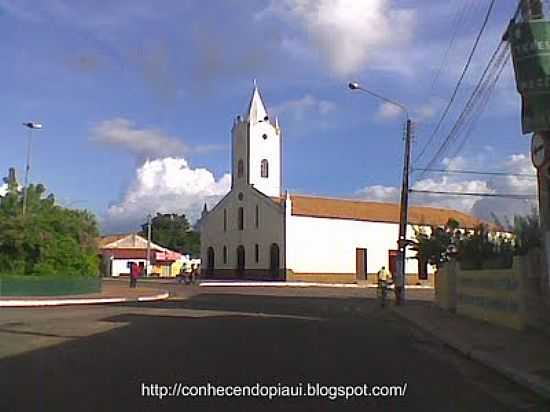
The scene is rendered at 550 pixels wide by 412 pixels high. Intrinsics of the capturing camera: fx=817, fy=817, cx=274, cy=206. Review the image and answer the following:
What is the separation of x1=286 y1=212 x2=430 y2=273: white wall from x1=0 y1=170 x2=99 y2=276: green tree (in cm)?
3027

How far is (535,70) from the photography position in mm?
12367

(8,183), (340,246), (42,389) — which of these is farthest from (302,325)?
(340,246)

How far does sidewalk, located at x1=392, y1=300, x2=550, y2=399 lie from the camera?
1201 centimetres

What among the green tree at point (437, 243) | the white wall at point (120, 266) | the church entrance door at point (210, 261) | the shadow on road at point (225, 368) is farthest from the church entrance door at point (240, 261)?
the shadow on road at point (225, 368)

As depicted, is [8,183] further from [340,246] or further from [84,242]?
[340,246]

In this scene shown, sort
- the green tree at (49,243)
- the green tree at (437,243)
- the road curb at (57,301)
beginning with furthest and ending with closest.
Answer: the green tree at (49,243) → the green tree at (437,243) → the road curb at (57,301)

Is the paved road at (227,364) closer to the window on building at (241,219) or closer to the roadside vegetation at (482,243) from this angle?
the roadside vegetation at (482,243)

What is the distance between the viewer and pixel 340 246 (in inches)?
2872

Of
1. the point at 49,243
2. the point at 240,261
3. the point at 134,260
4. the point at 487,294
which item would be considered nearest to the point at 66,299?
the point at 49,243

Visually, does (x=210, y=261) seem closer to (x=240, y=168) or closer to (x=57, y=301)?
(x=240, y=168)

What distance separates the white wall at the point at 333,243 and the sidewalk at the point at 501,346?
45967mm

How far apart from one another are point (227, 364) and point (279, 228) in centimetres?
5876

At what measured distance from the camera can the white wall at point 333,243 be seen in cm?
7081

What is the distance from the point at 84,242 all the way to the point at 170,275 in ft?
182
